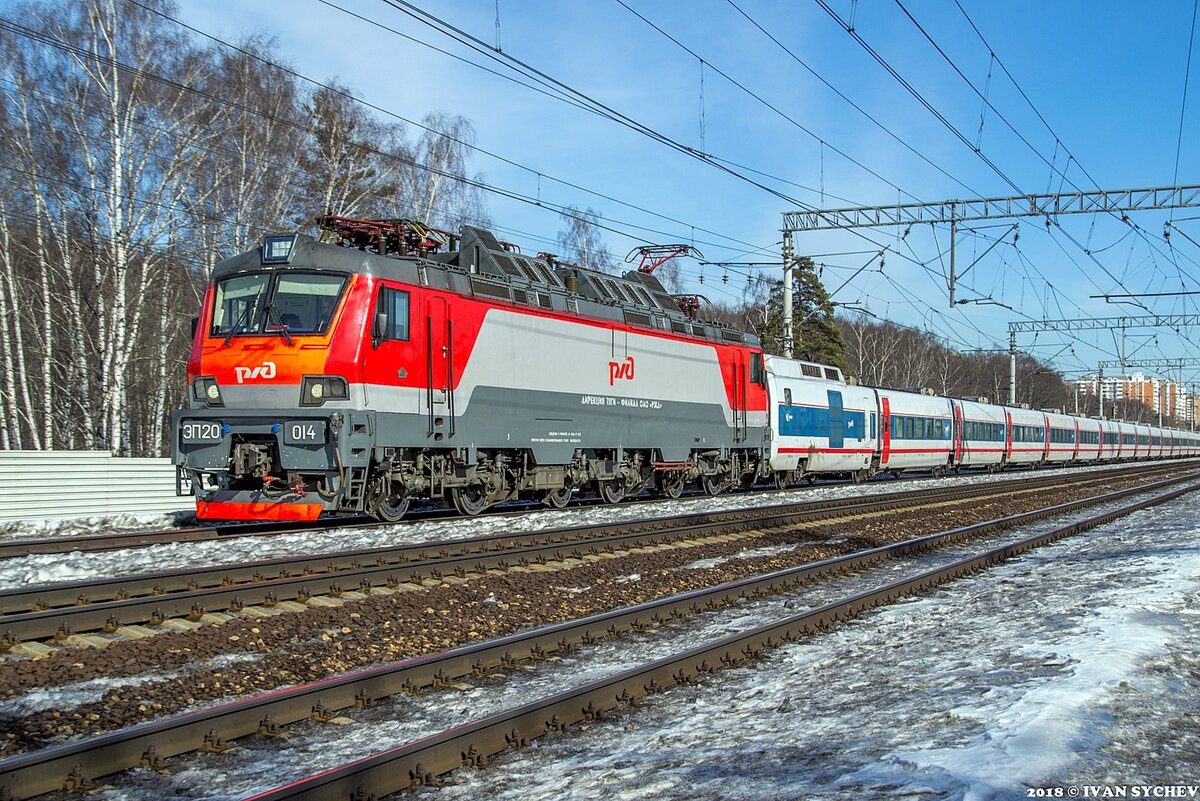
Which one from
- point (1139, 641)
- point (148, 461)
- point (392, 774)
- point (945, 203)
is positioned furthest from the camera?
point (945, 203)

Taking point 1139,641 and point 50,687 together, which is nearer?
point 50,687

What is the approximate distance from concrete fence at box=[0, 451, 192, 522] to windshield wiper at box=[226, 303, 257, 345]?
16.4ft

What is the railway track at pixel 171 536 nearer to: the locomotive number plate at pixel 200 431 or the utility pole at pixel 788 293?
the locomotive number plate at pixel 200 431

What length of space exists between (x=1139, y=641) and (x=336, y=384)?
939cm

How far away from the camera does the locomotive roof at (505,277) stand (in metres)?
12.8

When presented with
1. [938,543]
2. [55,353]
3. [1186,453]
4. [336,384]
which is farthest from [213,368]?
[1186,453]

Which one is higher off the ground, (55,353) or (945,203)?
(945,203)

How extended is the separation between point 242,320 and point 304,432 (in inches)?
77.2

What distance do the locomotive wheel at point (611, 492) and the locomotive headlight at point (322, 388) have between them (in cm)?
745

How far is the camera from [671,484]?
69.1 feet

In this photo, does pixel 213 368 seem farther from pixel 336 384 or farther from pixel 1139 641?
pixel 1139 641

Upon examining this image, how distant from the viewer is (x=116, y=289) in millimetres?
21547

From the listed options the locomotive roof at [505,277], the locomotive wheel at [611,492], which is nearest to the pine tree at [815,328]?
the locomotive roof at [505,277]

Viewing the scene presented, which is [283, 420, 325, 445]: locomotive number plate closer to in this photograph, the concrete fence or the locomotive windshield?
the locomotive windshield
